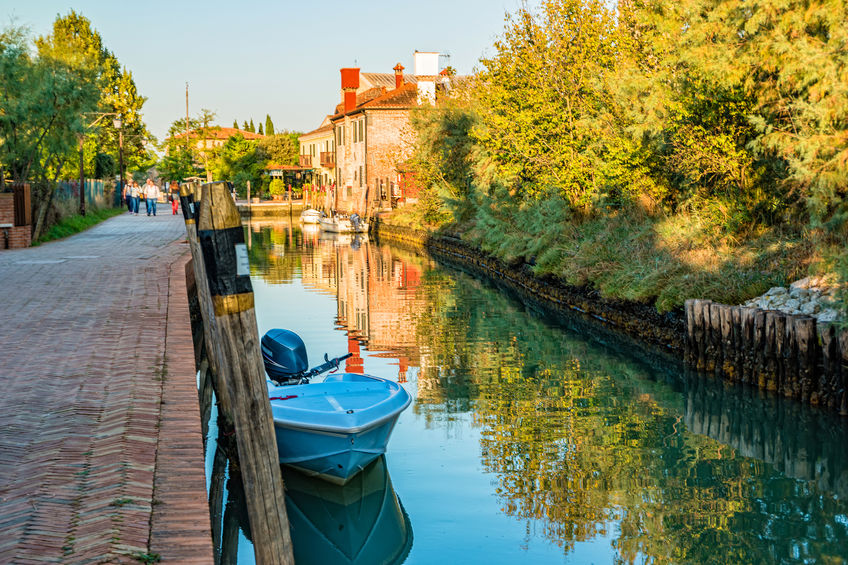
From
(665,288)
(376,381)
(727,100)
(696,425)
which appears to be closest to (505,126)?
(727,100)

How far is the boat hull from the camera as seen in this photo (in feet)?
28.9

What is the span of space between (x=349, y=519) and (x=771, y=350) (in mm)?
6805

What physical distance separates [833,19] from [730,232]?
18.8 ft

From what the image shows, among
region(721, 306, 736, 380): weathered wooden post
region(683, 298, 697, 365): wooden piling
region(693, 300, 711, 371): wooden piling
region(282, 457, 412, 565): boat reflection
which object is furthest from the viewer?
→ region(683, 298, 697, 365): wooden piling

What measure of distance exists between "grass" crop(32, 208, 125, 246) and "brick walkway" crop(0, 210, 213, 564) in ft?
45.2

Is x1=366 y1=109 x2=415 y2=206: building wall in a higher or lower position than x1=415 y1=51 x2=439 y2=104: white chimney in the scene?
lower

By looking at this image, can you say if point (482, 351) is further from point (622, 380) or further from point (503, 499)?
point (503, 499)

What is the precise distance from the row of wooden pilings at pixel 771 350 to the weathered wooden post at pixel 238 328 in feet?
27.2

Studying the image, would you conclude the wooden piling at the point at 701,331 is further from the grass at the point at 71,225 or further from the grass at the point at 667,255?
the grass at the point at 71,225

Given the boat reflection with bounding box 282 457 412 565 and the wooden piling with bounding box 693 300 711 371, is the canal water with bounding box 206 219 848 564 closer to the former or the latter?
the boat reflection with bounding box 282 457 412 565

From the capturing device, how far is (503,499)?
30.7 feet

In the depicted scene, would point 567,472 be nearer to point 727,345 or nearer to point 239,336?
point 727,345

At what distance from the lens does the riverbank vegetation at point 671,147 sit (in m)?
13.9

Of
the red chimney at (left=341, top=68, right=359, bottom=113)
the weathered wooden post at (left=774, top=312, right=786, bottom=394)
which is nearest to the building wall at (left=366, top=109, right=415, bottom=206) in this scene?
the red chimney at (left=341, top=68, right=359, bottom=113)
